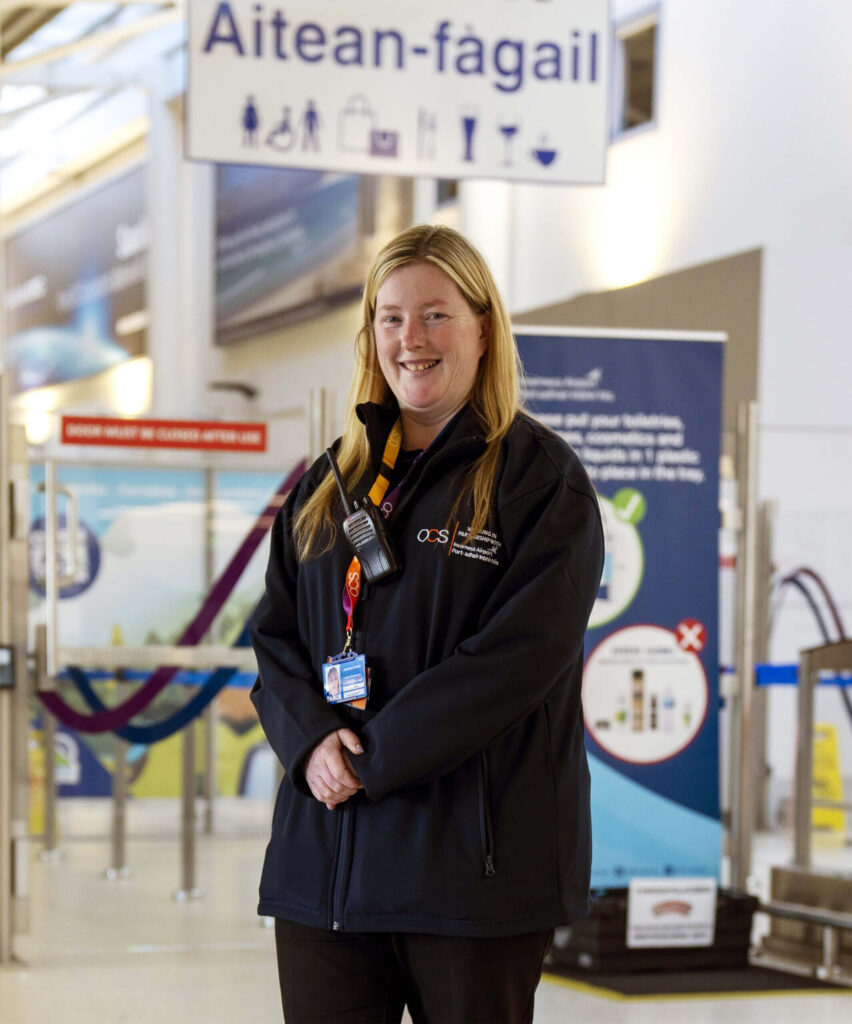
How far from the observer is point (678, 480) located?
4.33m

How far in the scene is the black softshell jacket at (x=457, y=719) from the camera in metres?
1.73

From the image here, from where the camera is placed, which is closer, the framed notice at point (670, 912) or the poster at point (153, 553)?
the framed notice at point (670, 912)

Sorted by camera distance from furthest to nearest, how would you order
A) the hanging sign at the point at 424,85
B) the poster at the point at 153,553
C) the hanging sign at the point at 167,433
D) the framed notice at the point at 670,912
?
1. the poster at the point at 153,553
2. the hanging sign at the point at 167,433
3. the framed notice at the point at 670,912
4. the hanging sign at the point at 424,85

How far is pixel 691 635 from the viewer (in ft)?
14.2

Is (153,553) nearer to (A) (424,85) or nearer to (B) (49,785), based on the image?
(B) (49,785)

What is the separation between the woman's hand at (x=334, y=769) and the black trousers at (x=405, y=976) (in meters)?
0.18

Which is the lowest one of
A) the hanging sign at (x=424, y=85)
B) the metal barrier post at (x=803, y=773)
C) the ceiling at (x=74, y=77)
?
the metal barrier post at (x=803, y=773)

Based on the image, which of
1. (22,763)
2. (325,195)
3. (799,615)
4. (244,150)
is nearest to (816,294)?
(799,615)

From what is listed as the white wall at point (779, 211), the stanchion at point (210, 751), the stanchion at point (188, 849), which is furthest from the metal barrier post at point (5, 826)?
the white wall at point (779, 211)

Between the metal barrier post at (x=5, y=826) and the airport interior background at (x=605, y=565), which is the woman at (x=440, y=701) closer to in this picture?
the airport interior background at (x=605, y=565)

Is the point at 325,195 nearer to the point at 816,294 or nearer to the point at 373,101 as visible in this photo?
the point at 816,294

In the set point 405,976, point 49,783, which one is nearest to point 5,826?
point 49,783

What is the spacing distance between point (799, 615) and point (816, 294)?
1.82 metres

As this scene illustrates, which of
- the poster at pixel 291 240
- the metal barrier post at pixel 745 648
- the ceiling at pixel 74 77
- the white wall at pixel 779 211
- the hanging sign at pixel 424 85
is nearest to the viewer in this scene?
the hanging sign at pixel 424 85
